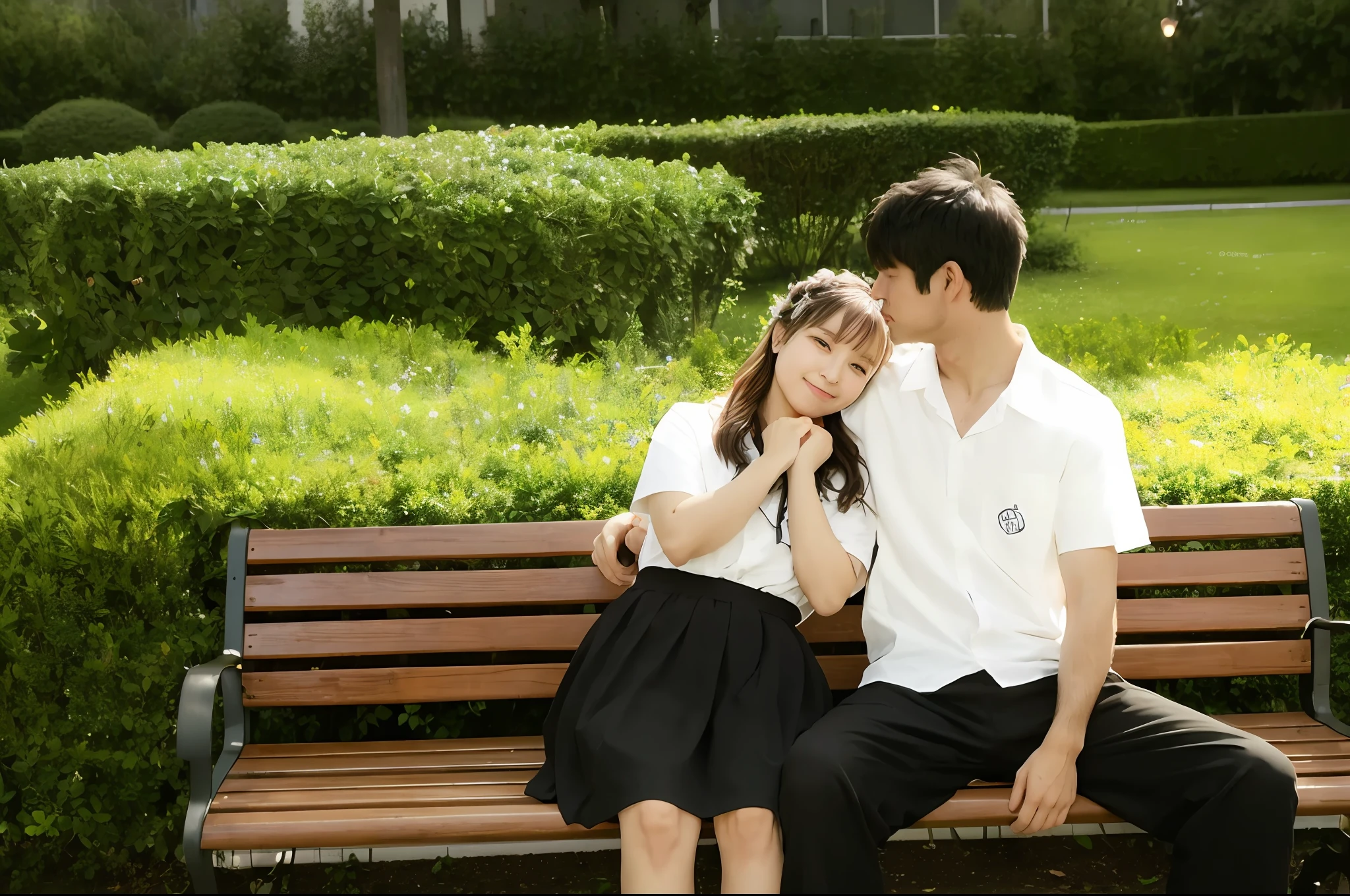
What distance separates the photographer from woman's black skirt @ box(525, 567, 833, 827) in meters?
2.38

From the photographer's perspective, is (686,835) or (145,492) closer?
(686,835)

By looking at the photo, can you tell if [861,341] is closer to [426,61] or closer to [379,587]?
[379,587]

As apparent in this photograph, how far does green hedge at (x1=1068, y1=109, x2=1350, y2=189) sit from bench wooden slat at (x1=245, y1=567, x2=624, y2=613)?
19.9m

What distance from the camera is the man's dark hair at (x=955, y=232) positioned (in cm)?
255

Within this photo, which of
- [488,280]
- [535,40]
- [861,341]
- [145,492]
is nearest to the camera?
[861,341]

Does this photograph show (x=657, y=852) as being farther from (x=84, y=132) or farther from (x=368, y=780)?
(x=84, y=132)

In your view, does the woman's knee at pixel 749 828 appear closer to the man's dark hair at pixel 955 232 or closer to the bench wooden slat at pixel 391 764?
the bench wooden slat at pixel 391 764

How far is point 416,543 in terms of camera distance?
2.99 metres

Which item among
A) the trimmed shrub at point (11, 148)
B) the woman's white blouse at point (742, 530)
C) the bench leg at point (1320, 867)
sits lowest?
the bench leg at point (1320, 867)

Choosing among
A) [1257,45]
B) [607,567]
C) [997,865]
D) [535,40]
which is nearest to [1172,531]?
[997,865]

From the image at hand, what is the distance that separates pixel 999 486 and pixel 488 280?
3801mm

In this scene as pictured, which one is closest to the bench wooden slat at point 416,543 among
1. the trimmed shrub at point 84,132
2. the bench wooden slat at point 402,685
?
the bench wooden slat at point 402,685

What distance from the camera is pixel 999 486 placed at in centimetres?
263

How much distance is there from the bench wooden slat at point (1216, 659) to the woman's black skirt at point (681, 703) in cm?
94
